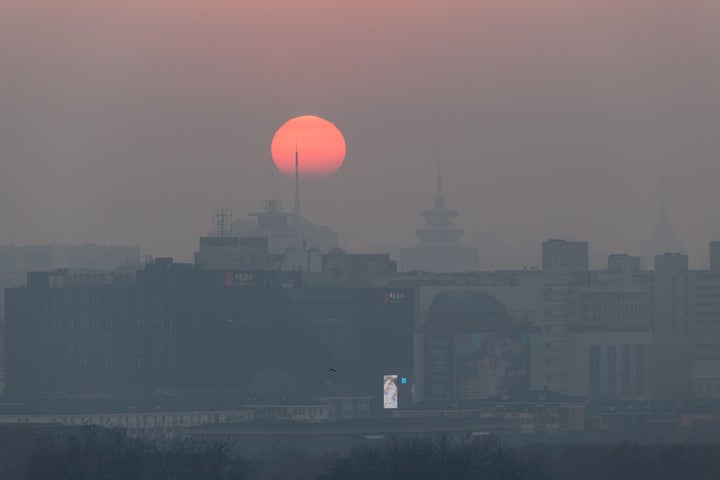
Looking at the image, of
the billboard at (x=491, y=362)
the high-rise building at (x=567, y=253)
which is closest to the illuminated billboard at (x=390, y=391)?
the billboard at (x=491, y=362)

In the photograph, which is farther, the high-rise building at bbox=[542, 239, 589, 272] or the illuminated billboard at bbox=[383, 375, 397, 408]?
the high-rise building at bbox=[542, 239, 589, 272]

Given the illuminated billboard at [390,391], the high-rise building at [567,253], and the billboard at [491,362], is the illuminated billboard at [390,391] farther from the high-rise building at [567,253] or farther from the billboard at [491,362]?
the high-rise building at [567,253]

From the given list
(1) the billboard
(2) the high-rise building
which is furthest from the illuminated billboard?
(2) the high-rise building

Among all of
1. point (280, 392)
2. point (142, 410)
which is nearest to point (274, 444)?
point (142, 410)

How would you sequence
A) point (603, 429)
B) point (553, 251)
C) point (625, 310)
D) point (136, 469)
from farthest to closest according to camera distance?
point (553, 251)
point (625, 310)
point (603, 429)
point (136, 469)

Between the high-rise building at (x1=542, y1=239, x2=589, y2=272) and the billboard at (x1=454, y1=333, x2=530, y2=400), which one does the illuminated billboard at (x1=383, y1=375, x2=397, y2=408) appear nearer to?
the billboard at (x1=454, y1=333, x2=530, y2=400)

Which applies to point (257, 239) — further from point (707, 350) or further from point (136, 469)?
point (136, 469)
